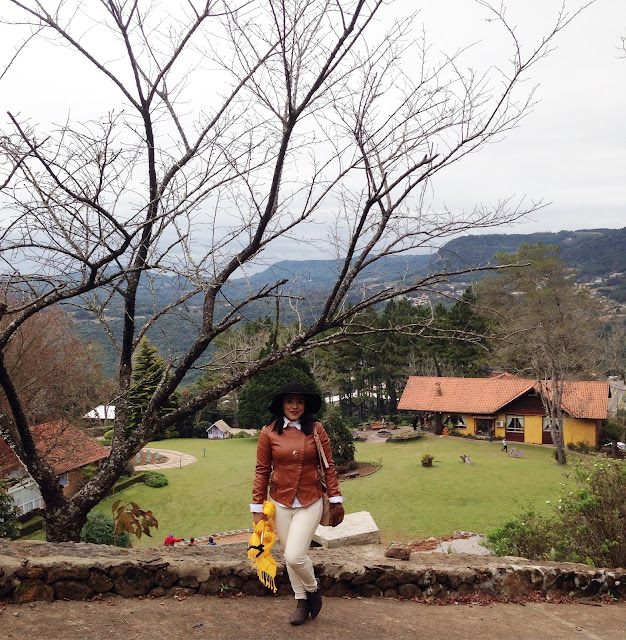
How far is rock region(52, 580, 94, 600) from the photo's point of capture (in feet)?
14.1

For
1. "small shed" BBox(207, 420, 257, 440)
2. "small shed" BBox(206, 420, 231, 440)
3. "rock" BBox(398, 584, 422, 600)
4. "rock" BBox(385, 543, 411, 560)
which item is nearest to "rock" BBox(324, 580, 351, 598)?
"rock" BBox(398, 584, 422, 600)

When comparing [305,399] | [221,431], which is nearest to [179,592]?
[305,399]

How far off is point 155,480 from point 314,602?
17490mm

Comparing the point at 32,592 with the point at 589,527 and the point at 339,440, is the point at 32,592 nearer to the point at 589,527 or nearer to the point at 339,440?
the point at 589,527

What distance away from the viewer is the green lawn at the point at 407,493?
15.3m

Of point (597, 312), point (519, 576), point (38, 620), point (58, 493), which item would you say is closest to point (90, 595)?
point (38, 620)

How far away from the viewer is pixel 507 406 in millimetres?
27516

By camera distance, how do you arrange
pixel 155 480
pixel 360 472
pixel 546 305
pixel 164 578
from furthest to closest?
1. pixel 546 305
2. pixel 360 472
3. pixel 155 480
4. pixel 164 578

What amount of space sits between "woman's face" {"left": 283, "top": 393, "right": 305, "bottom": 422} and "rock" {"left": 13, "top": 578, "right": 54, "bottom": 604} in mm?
2249

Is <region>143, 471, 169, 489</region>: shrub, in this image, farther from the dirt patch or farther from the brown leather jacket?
the brown leather jacket

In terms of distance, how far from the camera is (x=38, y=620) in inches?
154

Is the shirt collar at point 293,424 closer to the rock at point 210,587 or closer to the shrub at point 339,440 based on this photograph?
the rock at point 210,587

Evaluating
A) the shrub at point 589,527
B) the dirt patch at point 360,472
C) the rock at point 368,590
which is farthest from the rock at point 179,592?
the dirt patch at point 360,472

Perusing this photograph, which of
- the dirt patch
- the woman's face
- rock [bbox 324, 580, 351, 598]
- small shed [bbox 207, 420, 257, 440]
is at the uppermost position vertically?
the woman's face
